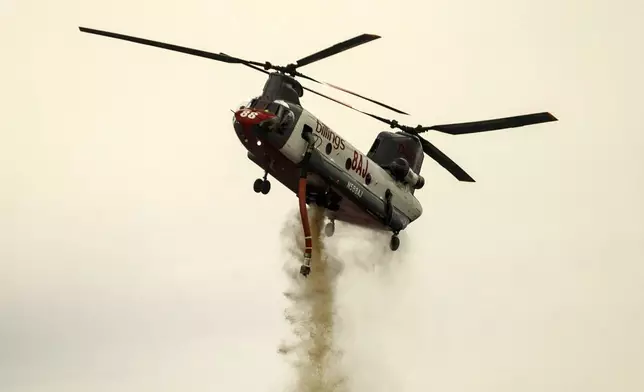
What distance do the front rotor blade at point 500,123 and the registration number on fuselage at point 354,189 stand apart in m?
2.60

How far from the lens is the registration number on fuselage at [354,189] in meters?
23.7

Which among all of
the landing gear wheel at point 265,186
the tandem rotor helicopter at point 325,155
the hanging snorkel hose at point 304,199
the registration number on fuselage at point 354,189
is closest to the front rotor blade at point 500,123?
the tandem rotor helicopter at point 325,155

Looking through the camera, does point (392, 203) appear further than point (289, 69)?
Yes

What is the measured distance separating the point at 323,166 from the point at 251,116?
7.47ft

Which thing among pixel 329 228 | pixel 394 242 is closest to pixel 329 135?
pixel 329 228

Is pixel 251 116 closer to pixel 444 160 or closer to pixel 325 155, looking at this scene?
pixel 325 155

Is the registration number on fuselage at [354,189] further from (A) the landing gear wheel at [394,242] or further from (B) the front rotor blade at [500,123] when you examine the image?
(B) the front rotor blade at [500,123]

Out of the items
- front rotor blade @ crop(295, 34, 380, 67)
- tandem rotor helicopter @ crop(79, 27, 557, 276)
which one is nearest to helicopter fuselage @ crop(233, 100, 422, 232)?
tandem rotor helicopter @ crop(79, 27, 557, 276)

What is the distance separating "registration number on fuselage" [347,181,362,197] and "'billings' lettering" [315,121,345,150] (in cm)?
87

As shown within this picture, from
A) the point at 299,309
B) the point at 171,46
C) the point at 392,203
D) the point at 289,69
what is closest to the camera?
the point at 171,46

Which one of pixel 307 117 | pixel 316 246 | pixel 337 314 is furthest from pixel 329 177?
pixel 337 314

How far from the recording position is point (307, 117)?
22922mm

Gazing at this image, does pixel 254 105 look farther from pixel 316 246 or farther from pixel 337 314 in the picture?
pixel 337 314

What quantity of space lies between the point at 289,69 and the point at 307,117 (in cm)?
115
